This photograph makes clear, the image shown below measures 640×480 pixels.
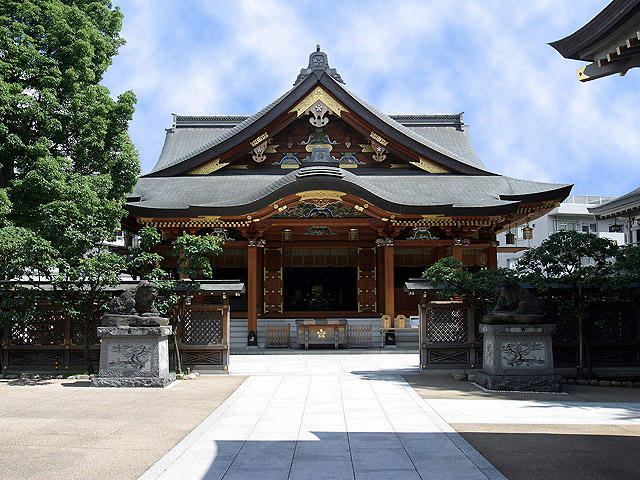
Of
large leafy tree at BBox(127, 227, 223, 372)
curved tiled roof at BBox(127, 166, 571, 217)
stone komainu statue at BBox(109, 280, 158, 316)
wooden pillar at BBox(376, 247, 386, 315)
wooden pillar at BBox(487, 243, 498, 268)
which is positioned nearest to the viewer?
stone komainu statue at BBox(109, 280, 158, 316)

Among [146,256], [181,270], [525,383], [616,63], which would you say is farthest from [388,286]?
[616,63]

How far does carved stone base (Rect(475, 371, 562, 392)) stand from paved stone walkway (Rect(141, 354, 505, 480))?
1592 mm

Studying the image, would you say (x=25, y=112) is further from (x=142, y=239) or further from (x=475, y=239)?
(x=475, y=239)

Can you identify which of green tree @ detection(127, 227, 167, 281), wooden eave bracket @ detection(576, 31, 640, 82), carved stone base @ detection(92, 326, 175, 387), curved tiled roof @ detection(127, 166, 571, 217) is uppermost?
curved tiled roof @ detection(127, 166, 571, 217)

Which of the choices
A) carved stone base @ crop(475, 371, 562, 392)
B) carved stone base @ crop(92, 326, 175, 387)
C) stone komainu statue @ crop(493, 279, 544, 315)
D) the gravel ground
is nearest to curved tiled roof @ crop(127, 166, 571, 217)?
stone komainu statue @ crop(493, 279, 544, 315)

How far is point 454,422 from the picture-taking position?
297 inches

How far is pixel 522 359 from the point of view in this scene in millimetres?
10320

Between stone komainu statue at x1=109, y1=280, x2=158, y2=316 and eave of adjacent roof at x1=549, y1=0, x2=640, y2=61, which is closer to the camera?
eave of adjacent roof at x1=549, y1=0, x2=640, y2=61

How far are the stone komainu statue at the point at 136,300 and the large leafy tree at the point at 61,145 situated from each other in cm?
108

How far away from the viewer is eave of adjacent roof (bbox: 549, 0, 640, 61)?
489cm

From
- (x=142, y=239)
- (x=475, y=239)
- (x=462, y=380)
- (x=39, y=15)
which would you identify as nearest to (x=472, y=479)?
(x=462, y=380)

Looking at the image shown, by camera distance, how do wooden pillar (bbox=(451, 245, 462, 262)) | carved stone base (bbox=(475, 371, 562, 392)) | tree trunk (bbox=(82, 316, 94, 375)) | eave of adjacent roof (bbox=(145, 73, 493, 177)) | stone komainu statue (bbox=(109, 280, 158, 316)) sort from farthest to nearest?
eave of adjacent roof (bbox=(145, 73, 493, 177))
wooden pillar (bbox=(451, 245, 462, 262))
tree trunk (bbox=(82, 316, 94, 375))
stone komainu statue (bbox=(109, 280, 158, 316))
carved stone base (bbox=(475, 371, 562, 392))

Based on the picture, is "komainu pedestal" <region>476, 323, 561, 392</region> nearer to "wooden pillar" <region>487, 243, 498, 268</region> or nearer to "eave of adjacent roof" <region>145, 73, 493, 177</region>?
"wooden pillar" <region>487, 243, 498, 268</region>

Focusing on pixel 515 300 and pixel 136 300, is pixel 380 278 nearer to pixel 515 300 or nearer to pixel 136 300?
pixel 515 300
